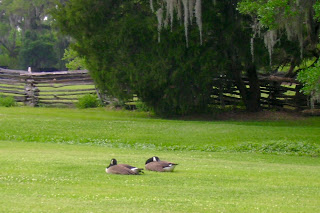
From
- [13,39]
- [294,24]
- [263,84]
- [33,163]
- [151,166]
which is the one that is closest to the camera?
[151,166]

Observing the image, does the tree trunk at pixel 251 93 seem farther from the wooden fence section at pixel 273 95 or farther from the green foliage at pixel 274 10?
the green foliage at pixel 274 10

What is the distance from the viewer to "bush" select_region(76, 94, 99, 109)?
32594 millimetres

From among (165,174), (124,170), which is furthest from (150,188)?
(165,174)

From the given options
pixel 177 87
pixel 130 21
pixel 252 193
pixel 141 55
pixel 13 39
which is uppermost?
pixel 13 39

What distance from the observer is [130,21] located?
24219 mm

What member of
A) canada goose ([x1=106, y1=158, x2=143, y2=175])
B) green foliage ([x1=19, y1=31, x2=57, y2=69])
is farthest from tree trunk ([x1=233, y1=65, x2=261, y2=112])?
green foliage ([x1=19, y1=31, x2=57, y2=69])

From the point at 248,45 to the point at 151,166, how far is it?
14.4m

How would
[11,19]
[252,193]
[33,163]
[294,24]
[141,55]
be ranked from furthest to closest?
[11,19] < [141,55] < [294,24] < [33,163] < [252,193]

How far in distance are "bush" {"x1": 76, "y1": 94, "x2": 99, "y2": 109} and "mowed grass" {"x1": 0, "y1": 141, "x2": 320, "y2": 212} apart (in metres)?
19.4

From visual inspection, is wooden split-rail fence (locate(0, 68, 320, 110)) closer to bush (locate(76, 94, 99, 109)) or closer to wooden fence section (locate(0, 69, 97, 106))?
wooden fence section (locate(0, 69, 97, 106))

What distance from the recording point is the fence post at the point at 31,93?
3422 centimetres

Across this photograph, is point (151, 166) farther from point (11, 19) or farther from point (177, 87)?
point (11, 19)

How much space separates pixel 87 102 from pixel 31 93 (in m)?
4.30

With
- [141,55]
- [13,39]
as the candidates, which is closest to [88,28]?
[141,55]
